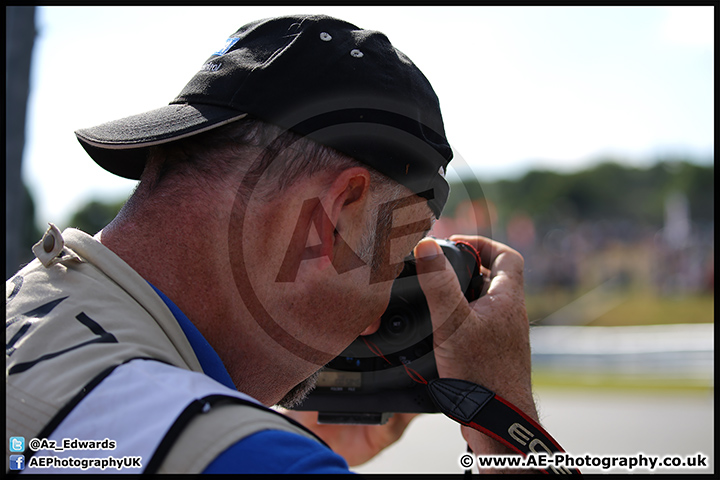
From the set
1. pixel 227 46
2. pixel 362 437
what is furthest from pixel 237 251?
pixel 362 437

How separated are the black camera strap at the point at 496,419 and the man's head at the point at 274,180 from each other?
1.37ft

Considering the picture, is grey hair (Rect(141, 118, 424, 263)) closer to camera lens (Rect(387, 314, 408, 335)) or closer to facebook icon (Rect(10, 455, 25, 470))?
facebook icon (Rect(10, 455, 25, 470))

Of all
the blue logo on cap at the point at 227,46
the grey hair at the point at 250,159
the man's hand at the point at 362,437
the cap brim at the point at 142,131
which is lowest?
the man's hand at the point at 362,437

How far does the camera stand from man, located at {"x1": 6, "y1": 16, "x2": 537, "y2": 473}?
2.40 ft

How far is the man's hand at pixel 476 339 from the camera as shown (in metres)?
1.41

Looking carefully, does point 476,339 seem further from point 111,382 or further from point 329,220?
point 111,382

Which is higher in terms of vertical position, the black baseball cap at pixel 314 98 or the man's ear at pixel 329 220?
the black baseball cap at pixel 314 98

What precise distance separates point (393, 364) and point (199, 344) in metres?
0.75

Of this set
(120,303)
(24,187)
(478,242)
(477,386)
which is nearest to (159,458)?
(120,303)

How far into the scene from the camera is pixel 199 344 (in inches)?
36.9

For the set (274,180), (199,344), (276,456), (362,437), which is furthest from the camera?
(362,437)

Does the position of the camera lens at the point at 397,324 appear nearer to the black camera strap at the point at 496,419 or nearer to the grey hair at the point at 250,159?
the black camera strap at the point at 496,419

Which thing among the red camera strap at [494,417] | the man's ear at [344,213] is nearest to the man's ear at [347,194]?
the man's ear at [344,213]

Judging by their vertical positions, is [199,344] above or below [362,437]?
above
